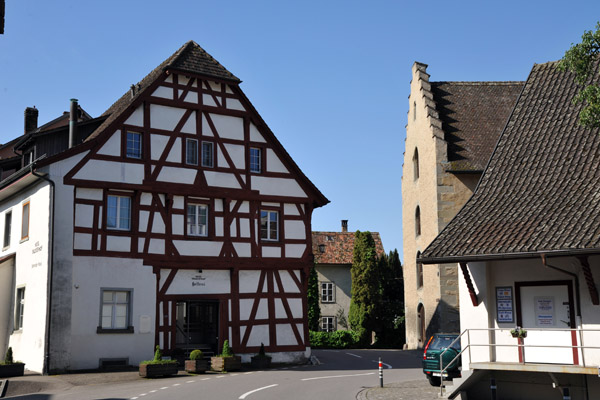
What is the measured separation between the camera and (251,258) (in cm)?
2867

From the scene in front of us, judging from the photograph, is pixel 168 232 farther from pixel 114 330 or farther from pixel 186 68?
pixel 186 68

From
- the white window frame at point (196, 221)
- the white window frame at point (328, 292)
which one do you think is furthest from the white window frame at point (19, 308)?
the white window frame at point (328, 292)

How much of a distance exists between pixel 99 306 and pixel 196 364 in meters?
4.02

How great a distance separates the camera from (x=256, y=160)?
97.7ft

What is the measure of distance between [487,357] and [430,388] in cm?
326

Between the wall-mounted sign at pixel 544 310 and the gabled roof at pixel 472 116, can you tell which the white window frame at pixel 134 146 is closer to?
the gabled roof at pixel 472 116

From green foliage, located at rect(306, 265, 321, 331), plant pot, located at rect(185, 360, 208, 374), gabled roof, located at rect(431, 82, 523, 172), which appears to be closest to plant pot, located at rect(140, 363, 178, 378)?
plant pot, located at rect(185, 360, 208, 374)

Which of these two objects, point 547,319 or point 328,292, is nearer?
point 547,319

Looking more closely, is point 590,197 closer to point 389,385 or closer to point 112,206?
point 389,385

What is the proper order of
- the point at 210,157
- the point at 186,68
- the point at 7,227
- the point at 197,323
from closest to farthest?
1. the point at 186,68
2. the point at 210,157
3. the point at 7,227
4. the point at 197,323

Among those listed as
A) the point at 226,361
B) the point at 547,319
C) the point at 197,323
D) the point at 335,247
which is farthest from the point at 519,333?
the point at 335,247

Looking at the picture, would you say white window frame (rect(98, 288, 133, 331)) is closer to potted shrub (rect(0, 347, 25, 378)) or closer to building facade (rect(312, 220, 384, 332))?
potted shrub (rect(0, 347, 25, 378))

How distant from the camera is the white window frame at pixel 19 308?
26328 mm

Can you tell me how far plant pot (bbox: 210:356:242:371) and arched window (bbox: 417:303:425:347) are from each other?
42.9ft
